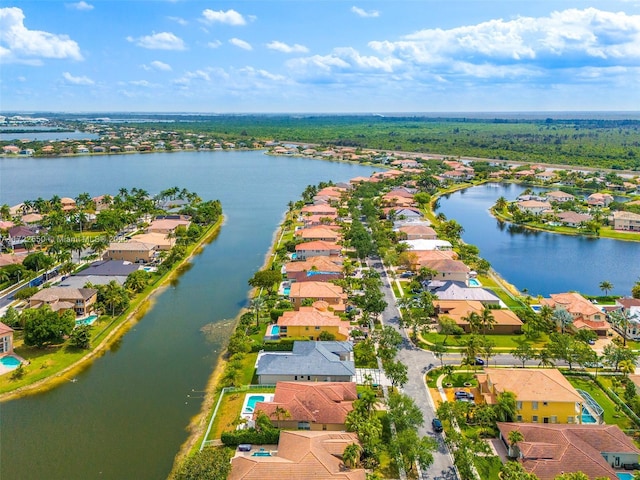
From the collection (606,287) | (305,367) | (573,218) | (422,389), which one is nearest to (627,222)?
(573,218)

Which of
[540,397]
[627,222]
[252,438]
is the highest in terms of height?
[627,222]

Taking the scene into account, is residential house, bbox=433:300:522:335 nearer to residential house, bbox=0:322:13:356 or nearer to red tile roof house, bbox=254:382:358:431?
red tile roof house, bbox=254:382:358:431

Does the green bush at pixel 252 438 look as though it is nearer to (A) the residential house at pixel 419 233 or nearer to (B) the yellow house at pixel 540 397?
(B) the yellow house at pixel 540 397

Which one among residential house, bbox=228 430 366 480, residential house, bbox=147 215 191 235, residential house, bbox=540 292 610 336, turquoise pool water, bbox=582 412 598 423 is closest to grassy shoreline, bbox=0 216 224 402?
residential house, bbox=147 215 191 235

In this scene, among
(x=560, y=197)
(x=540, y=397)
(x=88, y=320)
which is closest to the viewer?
(x=540, y=397)

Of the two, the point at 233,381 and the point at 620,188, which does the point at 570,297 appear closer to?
the point at 233,381

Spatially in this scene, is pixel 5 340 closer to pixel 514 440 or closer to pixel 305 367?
pixel 305 367
